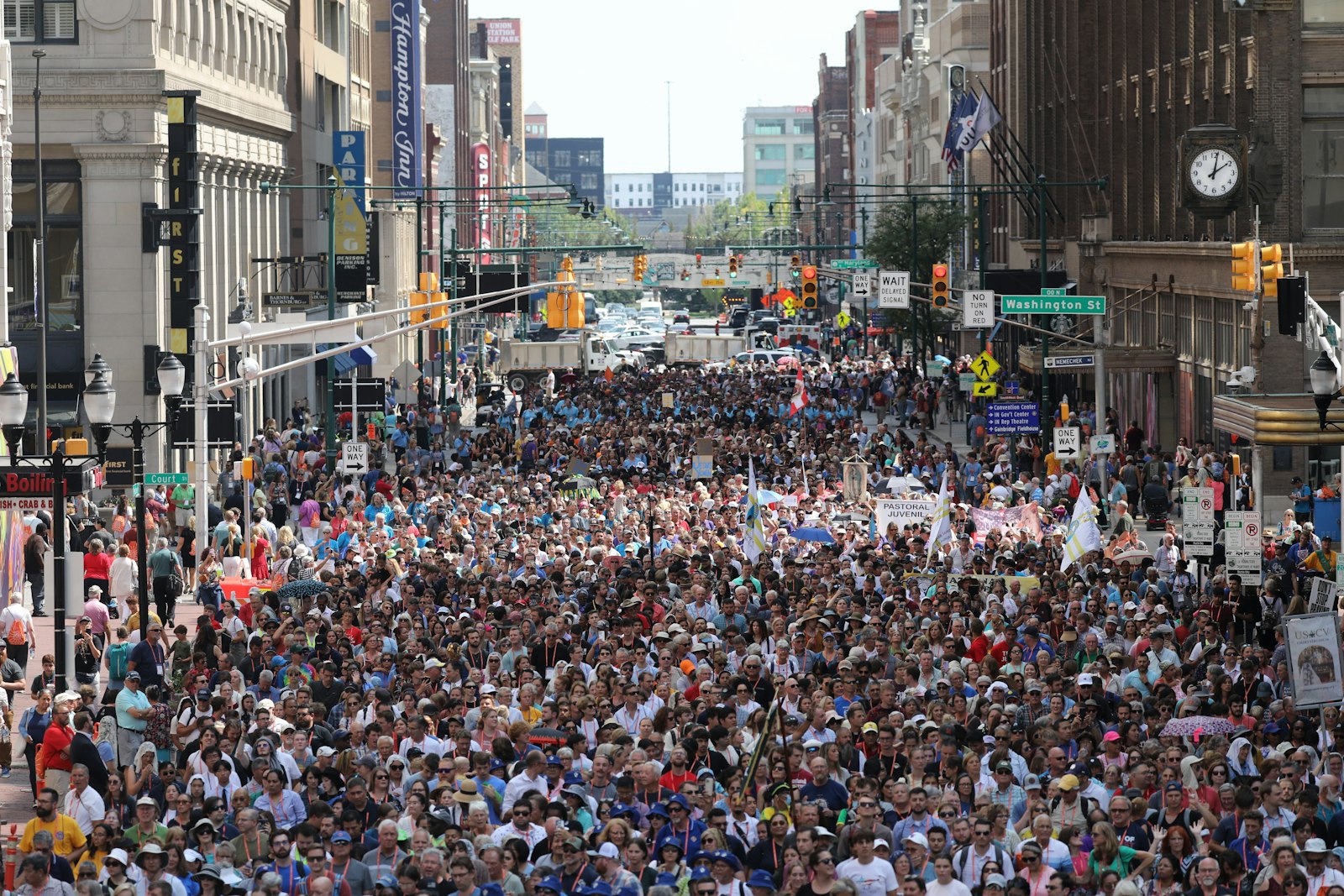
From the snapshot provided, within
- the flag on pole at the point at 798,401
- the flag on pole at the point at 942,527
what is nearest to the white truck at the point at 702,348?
the flag on pole at the point at 798,401

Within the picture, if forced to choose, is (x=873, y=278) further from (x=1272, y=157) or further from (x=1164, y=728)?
(x=1164, y=728)

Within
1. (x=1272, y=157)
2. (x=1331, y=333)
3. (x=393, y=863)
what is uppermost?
(x=1272, y=157)

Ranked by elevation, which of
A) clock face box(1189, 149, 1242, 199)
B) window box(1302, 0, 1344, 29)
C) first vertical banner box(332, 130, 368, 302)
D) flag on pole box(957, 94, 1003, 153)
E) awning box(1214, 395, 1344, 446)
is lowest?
awning box(1214, 395, 1344, 446)

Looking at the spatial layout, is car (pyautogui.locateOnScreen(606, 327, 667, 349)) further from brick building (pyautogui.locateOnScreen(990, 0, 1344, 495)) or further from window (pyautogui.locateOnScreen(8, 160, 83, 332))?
window (pyautogui.locateOnScreen(8, 160, 83, 332))

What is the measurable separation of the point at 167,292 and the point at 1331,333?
26519 millimetres

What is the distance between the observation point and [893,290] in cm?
5384

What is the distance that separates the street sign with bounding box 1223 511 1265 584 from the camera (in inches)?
975

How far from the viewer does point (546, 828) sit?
46.3ft

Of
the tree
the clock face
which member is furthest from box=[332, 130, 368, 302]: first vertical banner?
the tree

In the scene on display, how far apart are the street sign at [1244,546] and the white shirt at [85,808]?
13.9 m

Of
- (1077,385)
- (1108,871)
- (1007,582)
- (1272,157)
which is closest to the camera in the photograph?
(1108,871)

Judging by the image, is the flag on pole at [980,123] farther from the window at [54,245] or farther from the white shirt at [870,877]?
the white shirt at [870,877]

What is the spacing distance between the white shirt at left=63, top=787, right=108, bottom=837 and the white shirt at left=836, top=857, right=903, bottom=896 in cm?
533

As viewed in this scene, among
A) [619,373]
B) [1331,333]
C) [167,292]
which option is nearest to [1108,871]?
[1331,333]
